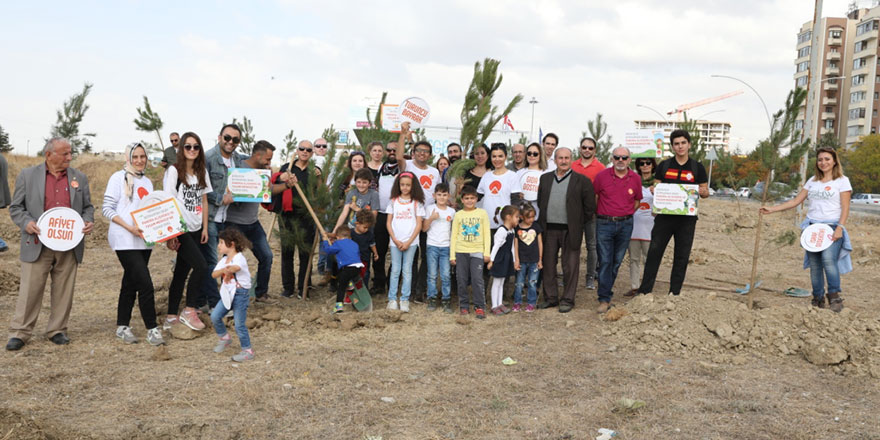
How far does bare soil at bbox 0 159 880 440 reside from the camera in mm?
4012

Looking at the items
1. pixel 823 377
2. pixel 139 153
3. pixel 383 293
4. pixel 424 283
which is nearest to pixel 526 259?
pixel 424 283

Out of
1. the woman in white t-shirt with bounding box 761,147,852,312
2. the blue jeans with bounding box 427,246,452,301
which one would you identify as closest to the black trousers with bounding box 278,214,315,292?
the blue jeans with bounding box 427,246,452,301

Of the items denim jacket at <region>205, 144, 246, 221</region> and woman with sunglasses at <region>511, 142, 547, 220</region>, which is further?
woman with sunglasses at <region>511, 142, 547, 220</region>

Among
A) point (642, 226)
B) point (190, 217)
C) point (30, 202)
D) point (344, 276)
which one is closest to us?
point (30, 202)

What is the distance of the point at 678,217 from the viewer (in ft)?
22.9

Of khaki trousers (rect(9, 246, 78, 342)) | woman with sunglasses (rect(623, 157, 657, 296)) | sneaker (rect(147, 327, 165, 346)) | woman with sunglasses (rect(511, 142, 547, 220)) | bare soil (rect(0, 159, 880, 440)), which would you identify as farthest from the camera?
woman with sunglasses (rect(623, 157, 657, 296))

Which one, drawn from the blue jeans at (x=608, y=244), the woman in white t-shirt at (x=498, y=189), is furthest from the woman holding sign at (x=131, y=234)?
the blue jeans at (x=608, y=244)

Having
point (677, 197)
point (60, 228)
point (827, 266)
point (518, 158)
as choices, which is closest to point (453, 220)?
point (518, 158)

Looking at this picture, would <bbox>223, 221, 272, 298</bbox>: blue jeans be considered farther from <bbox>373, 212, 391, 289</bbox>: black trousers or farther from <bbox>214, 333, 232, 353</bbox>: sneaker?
<bbox>214, 333, 232, 353</bbox>: sneaker

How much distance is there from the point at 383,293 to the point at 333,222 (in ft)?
3.83

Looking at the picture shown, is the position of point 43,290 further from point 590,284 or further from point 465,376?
point 590,284

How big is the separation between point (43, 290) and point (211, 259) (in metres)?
1.47

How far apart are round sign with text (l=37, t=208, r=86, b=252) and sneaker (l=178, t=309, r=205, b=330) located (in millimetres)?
1153

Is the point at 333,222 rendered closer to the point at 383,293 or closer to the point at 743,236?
the point at 383,293
